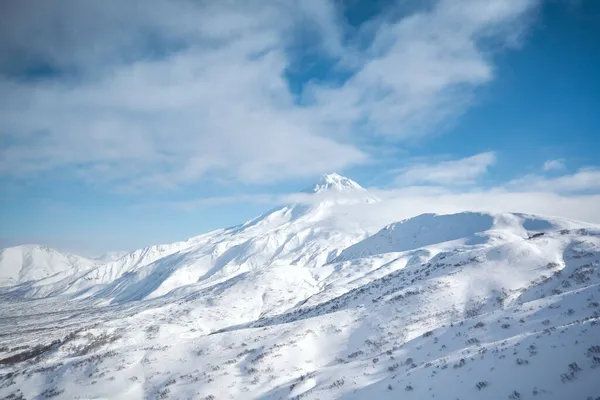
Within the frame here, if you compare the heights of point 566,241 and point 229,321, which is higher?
point 566,241

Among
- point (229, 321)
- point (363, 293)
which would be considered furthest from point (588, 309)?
point (229, 321)

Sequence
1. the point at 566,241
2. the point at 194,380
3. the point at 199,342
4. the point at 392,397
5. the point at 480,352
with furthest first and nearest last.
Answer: the point at 566,241 → the point at 199,342 → the point at 194,380 → the point at 480,352 → the point at 392,397

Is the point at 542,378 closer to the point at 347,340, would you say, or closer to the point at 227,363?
the point at 347,340

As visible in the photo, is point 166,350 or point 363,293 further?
point 363,293

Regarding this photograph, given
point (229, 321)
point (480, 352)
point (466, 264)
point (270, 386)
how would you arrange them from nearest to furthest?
point (480, 352) → point (270, 386) → point (466, 264) → point (229, 321)

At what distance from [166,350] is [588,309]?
3791cm

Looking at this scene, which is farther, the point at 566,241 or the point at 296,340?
the point at 566,241

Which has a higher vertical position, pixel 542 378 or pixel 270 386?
pixel 542 378

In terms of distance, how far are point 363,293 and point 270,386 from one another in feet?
105

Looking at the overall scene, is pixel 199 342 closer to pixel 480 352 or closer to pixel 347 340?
pixel 347 340

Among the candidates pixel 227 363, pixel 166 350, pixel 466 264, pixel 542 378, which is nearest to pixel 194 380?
pixel 227 363

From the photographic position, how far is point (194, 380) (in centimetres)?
2597

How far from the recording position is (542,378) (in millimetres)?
11953

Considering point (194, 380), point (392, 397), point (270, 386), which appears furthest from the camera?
Result: point (194, 380)
